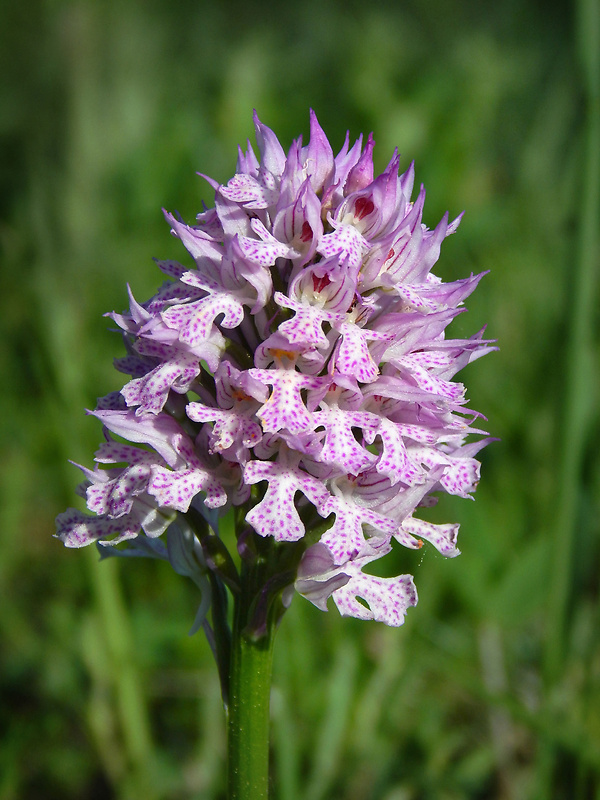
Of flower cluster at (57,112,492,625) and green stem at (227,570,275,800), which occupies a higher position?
flower cluster at (57,112,492,625)

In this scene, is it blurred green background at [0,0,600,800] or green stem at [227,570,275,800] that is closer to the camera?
green stem at [227,570,275,800]

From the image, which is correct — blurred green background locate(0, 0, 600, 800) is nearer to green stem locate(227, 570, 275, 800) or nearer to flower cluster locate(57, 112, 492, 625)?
green stem locate(227, 570, 275, 800)

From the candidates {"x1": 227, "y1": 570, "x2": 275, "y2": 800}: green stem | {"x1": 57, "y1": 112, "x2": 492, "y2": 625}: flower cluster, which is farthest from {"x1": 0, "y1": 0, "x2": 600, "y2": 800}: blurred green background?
{"x1": 57, "y1": 112, "x2": 492, "y2": 625}: flower cluster

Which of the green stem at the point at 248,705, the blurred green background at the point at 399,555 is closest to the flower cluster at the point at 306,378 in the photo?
the green stem at the point at 248,705

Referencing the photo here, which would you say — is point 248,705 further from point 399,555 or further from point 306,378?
point 399,555

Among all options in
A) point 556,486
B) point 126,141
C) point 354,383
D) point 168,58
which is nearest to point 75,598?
point 556,486

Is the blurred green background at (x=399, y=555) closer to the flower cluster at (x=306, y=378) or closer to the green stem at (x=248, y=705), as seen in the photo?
the green stem at (x=248, y=705)
